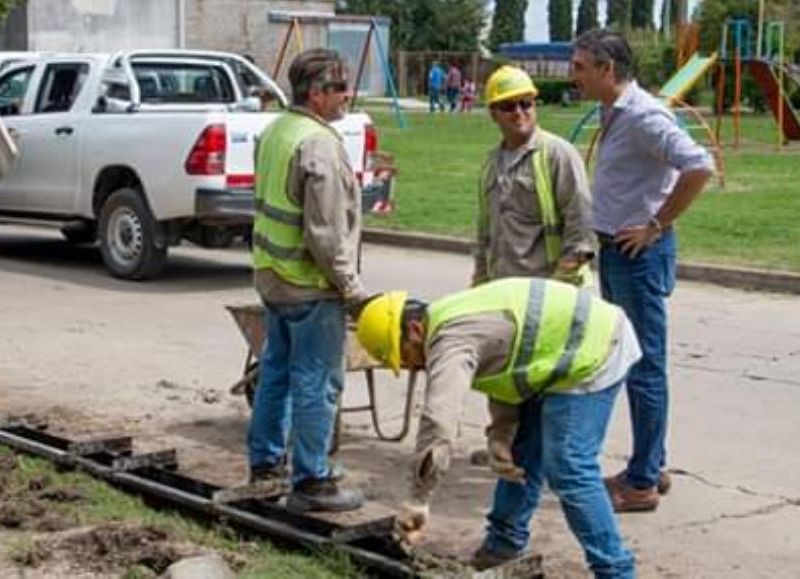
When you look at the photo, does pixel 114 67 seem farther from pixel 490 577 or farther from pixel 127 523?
pixel 490 577

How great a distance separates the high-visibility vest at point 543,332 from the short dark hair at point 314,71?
5.73 ft

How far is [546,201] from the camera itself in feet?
22.1

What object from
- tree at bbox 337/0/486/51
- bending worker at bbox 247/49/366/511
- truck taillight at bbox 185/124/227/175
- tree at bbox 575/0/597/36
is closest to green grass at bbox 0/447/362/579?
bending worker at bbox 247/49/366/511

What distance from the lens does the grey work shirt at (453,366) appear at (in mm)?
4691

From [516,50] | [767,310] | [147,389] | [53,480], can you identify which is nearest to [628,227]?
[53,480]

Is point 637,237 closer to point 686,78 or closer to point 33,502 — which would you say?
point 33,502

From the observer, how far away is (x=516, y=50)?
7394cm

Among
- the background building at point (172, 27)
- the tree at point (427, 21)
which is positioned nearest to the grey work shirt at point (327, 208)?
the background building at point (172, 27)

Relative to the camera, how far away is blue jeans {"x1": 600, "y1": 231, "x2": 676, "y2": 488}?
6.89 metres

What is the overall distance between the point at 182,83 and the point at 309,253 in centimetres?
945

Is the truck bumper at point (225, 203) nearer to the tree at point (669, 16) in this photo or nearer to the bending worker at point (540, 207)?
the bending worker at point (540, 207)

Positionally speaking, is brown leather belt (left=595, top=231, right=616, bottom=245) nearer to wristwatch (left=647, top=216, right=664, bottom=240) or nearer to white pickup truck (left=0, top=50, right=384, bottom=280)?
wristwatch (left=647, top=216, right=664, bottom=240)

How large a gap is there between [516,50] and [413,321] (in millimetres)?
70029

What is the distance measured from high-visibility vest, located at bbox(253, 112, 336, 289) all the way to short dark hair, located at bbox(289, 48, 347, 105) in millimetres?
104
